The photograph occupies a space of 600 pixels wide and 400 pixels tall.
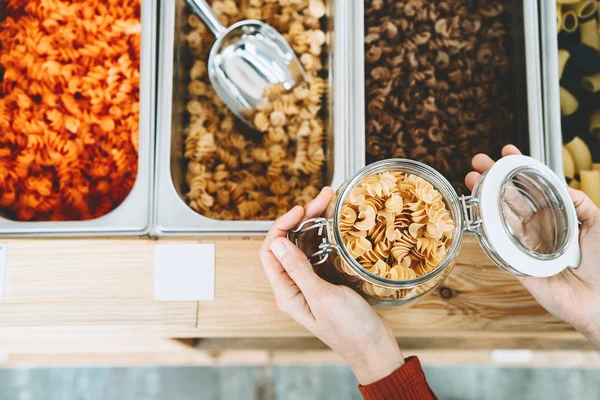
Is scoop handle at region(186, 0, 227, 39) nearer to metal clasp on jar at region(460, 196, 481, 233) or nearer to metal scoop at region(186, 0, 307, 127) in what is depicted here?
metal scoop at region(186, 0, 307, 127)

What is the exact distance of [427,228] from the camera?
1.85ft

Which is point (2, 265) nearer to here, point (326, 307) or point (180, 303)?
point (180, 303)

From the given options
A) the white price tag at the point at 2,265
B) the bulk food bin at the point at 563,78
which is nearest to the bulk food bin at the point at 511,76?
the bulk food bin at the point at 563,78

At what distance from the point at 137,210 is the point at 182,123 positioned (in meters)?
0.25

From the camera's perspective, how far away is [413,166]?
600 millimetres

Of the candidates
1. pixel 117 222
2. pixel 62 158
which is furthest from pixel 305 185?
pixel 62 158

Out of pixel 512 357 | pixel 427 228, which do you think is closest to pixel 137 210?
pixel 427 228

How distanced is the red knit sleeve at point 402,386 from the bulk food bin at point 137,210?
491mm

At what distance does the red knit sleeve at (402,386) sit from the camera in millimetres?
666

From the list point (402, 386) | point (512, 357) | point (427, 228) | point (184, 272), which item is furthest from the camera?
point (512, 357)

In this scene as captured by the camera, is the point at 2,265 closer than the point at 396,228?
No

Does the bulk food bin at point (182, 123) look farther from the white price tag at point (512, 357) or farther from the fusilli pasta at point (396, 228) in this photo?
the white price tag at point (512, 357)

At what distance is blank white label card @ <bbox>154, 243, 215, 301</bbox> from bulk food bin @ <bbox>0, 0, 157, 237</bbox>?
0.11 metres

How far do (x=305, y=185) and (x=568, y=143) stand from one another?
0.58 metres
